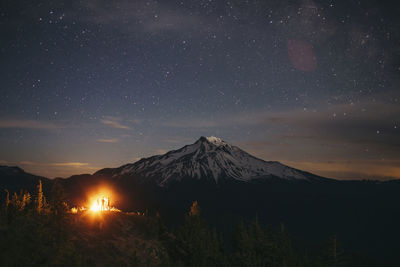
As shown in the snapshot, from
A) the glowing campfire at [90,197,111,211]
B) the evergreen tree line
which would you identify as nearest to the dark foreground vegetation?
the evergreen tree line

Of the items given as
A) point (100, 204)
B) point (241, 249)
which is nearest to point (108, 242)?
point (100, 204)

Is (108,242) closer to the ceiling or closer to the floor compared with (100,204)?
closer to the floor

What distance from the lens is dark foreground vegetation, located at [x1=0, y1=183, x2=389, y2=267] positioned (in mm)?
41781

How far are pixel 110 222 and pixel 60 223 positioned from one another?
1013cm

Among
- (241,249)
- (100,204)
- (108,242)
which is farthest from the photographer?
(241,249)

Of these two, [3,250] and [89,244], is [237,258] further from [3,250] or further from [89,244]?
[3,250]

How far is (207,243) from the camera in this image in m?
70.8

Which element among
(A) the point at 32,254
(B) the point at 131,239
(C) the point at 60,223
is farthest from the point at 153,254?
(A) the point at 32,254

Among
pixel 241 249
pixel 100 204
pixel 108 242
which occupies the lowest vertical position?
pixel 241 249

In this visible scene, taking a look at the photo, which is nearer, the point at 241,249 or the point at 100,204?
the point at 100,204

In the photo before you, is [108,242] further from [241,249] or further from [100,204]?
[241,249]

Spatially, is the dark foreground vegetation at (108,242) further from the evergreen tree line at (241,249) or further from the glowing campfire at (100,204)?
the glowing campfire at (100,204)

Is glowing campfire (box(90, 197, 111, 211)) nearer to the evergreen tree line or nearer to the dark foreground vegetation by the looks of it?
the dark foreground vegetation

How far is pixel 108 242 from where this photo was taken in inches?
1976
